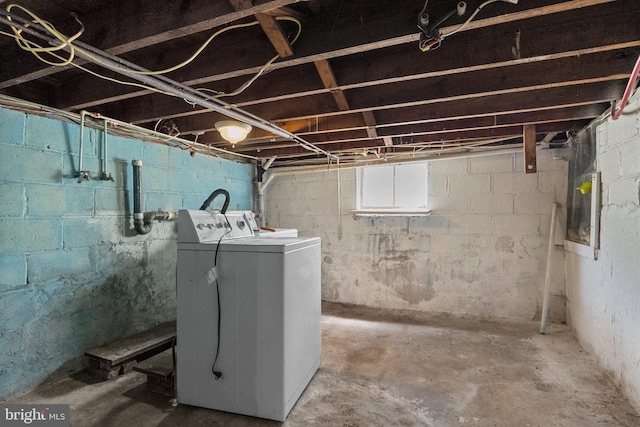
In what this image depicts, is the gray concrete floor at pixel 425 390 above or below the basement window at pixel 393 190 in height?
below

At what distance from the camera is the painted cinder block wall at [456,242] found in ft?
10.7

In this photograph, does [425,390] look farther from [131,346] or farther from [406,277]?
[131,346]

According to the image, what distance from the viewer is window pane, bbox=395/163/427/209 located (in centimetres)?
368

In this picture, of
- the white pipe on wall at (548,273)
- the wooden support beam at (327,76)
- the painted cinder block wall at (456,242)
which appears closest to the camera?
the wooden support beam at (327,76)

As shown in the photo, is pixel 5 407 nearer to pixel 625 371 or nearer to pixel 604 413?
pixel 604 413

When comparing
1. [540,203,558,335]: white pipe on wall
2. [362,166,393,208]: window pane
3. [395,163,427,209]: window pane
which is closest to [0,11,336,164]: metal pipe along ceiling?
[362,166,393,208]: window pane

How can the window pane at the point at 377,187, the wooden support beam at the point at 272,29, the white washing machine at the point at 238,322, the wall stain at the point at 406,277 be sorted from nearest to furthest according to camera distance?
1. the wooden support beam at the point at 272,29
2. the white washing machine at the point at 238,322
3. the wall stain at the point at 406,277
4. the window pane at the point at 377,187

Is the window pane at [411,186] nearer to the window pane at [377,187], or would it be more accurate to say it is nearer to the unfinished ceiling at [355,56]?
the window pane at [377,187]

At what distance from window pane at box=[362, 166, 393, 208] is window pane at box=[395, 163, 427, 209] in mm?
96

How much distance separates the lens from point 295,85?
75.1 inches

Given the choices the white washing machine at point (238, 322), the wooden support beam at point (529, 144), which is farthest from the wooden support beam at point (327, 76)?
the wooden support beam at point (529, 144)

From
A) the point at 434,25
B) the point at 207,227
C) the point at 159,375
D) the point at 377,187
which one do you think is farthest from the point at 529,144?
the point at 159,375

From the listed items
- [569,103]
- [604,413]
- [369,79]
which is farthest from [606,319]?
[369,79]

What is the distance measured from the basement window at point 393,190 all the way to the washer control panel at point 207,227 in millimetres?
1995
